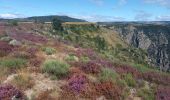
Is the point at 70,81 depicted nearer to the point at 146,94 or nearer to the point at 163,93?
the point at 146,94

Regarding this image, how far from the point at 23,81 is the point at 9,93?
1.59 m

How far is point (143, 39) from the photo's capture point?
174500mm

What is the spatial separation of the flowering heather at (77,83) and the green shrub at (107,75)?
41.1 inches

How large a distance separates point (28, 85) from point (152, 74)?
9239 millimetres

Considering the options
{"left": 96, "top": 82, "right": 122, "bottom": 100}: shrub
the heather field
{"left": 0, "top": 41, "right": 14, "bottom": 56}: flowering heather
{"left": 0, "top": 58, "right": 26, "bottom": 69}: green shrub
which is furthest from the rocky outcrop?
{"left": 96, "top": 82, "right": 122, "bottom": 100}: shrub

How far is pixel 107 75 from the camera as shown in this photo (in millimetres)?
18219

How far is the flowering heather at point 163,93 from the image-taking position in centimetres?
1772

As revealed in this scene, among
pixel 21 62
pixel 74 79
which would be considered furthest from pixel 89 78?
pixel 21 62

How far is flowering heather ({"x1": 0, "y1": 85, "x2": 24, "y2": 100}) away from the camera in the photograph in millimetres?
14680

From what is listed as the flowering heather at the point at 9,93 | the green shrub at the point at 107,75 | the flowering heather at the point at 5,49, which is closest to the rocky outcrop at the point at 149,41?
the flowering heather at the point at 5,49

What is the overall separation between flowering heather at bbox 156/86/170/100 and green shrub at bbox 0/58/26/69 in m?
7.36

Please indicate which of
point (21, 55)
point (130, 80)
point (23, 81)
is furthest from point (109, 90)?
point (21, 55)

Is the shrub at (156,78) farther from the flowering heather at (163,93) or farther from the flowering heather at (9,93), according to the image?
the flowering heather at (9,93)

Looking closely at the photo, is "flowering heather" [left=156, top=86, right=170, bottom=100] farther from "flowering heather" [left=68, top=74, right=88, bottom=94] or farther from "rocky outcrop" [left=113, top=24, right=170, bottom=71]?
"rocky outcrop" [left=113, top=24, right=170, bottom=71]
